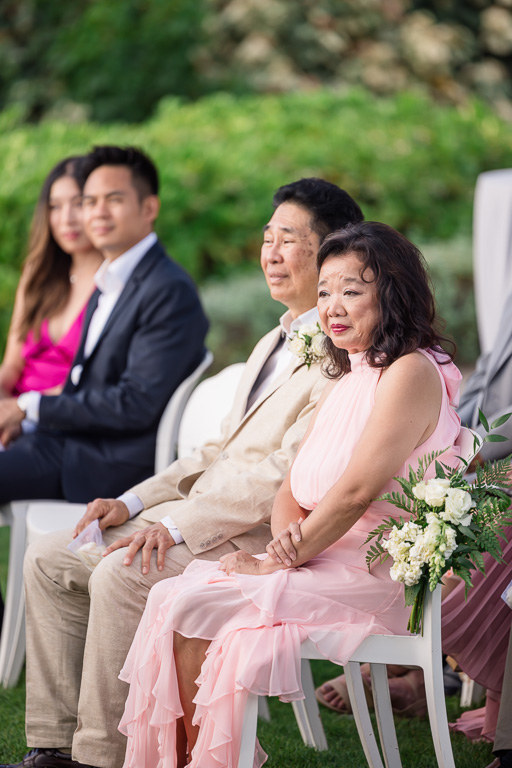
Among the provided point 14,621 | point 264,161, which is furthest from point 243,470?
point 264,161

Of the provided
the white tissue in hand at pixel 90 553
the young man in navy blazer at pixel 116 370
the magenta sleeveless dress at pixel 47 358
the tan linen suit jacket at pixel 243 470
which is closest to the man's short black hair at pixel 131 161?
the young man in navy blazer at pixel 116 370

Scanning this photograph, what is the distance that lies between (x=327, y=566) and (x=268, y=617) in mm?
261

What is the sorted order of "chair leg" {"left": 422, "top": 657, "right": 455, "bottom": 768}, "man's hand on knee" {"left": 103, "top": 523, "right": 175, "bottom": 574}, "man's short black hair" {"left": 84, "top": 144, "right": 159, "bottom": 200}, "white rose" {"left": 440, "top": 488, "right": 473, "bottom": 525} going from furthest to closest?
1. "man's short black hair" {"left": 84, "top": 144, "right": 159, "bottom": 200}
2. "man's hand on knee" {"left": 103, "top": 523, "right": 175, "bottom": 574}
3. "chair leg" {"left": 422, "top": 657, "right": 455, "bottom": 768}
4. "white rose" {"left": 440, "top": 488, "right": 473, "bottom": 525}

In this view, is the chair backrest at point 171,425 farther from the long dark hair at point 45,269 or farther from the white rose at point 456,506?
the white rose at point 456,506

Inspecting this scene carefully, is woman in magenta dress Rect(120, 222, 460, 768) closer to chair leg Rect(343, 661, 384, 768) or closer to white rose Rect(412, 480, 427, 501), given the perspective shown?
white rose Rect(412, 480, 427, 501)

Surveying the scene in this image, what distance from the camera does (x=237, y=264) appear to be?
850cm

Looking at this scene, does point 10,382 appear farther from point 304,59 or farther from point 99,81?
point 304,59

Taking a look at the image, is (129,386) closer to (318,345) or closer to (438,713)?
(318,345)

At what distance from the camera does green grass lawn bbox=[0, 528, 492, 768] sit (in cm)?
327

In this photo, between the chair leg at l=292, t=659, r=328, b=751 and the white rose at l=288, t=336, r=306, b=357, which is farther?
the chair leg at l=292, t=659, r=328, b=751

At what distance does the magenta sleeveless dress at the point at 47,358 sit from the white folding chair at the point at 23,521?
85 centimetres

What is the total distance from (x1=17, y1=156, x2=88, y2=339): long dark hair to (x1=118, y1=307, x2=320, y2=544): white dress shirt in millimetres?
1819

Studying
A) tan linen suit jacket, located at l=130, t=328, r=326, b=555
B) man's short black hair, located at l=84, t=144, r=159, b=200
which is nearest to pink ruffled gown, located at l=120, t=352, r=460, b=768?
tan linen suit jacket, located at l=130, t=328, r=326, b=555

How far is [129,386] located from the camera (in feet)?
13.9
